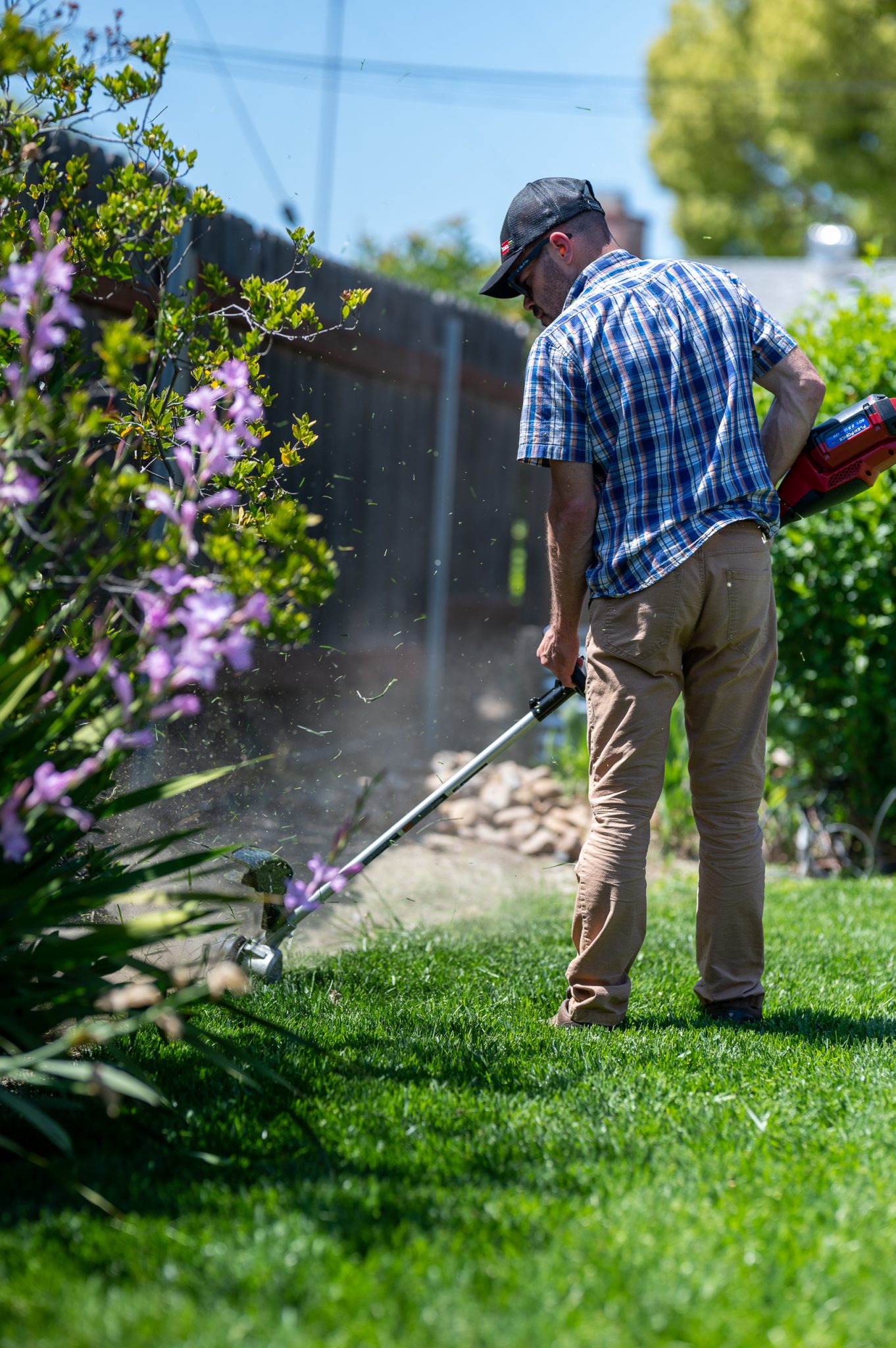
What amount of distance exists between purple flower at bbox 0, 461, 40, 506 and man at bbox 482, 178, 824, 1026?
123cm

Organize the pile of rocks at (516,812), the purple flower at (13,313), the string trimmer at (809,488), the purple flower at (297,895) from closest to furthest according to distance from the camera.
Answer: the purple flower at (13,313) → the purple flower at (297,895) → the string trimmer at (809,488) → the pile of rocks at (516,812)

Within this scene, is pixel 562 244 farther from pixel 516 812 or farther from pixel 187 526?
pixel 516 812

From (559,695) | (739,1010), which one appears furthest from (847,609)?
(739,1010)

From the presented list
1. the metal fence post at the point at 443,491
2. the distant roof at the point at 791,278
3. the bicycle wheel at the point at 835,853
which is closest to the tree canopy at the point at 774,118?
the distant roof at the point at 791,278

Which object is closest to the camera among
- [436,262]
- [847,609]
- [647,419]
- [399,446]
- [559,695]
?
[647,419]

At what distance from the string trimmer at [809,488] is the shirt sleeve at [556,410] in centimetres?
55

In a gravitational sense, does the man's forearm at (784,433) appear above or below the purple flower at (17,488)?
above

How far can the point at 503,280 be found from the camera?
3094 mm

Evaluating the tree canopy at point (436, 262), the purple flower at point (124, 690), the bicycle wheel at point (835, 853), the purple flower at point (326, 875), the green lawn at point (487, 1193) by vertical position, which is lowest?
the bicycle wheel at point (835, 853)

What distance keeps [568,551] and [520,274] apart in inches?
28.1

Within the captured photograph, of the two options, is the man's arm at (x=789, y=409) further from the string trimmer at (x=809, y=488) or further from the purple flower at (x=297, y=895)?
the purple flower at (x=297, y=895)

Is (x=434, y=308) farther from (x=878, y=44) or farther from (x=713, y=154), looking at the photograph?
(x=713, y=154)

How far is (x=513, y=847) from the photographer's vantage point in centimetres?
541

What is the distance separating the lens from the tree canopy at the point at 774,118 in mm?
20938
